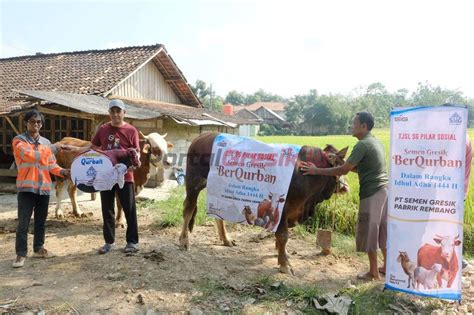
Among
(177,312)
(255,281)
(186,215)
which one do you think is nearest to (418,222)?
(255,281)

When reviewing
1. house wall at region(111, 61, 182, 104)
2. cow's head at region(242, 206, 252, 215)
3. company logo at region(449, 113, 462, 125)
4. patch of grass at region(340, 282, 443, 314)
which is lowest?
patch of grass at region(340, 282, 443, 314)

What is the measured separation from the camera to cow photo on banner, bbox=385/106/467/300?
12.1ft

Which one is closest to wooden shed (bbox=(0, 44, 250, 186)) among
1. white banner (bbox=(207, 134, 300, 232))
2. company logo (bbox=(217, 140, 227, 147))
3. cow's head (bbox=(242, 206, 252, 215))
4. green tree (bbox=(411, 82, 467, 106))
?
company logo (bbox=(217, 140, 227, 147))

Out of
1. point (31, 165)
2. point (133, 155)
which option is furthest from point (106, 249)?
point (31, 165)

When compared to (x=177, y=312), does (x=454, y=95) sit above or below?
above

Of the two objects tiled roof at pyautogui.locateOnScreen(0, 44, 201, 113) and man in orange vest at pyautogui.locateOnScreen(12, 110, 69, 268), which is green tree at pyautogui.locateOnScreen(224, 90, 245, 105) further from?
man in orange vest at pyautogui.locateOnScreen(12, 110, 69, 268)

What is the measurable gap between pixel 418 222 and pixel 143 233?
3988mm

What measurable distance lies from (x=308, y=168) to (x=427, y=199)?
4.15 feet

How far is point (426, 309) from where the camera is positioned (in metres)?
3.98

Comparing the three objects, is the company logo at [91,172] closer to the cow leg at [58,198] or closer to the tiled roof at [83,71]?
the cow leg at [58,198]

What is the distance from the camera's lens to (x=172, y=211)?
711 cm

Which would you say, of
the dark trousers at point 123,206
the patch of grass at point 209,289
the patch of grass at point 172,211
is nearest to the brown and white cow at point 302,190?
the dark trousers at point 123,206

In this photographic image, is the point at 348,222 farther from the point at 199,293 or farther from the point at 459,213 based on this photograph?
the point at 199,293

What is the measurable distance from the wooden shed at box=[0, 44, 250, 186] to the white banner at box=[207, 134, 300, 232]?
4546 mm
